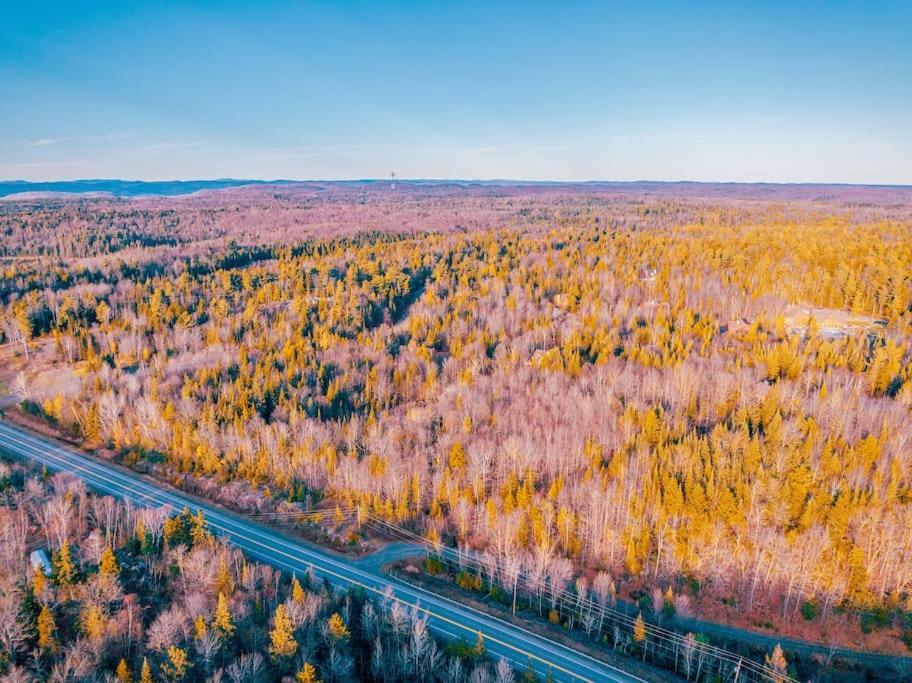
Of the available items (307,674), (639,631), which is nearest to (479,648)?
(307,674)

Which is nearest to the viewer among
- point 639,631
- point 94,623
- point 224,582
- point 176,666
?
point 176,666

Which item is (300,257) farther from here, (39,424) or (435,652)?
(435,652)

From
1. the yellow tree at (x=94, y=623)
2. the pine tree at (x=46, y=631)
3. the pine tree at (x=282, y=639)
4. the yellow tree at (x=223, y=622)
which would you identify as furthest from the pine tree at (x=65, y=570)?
the pine tree at (x=282, y=639)

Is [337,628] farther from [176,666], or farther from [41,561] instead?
[41,561]

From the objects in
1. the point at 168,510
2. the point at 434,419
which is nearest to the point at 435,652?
the point at 168,510

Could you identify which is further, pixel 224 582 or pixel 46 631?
pixel 224 582

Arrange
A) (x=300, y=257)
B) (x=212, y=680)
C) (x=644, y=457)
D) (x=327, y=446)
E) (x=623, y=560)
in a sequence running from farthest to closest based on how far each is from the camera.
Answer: (x=300, y=257), (x=327, y=446), (x=644, y=457), (x=623, y=560), (x=212, y=680)

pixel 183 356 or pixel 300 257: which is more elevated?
pixel 300 257

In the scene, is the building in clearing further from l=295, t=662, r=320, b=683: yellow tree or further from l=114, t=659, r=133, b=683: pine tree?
l=295, t=662, r=320, b=683: yellow tree
